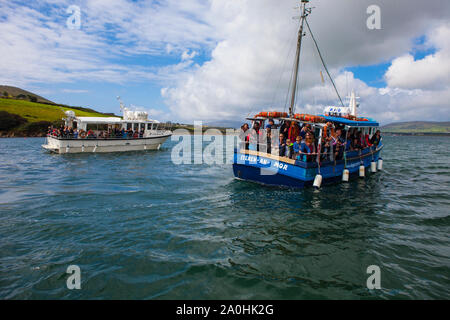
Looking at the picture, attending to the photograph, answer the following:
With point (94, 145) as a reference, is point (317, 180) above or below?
below

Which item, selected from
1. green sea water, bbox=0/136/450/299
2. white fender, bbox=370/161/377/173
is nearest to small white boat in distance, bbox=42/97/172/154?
green sea water, bbox=0/136/450/299

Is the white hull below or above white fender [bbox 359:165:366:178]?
above

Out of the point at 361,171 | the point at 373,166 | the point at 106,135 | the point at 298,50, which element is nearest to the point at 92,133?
the point at 106,135

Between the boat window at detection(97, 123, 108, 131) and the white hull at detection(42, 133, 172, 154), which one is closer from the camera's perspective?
the white hull at detection(42, 133, 172, 154)

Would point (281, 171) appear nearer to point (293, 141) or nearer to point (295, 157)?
point (295, 157)

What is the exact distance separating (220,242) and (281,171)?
23.0 ft

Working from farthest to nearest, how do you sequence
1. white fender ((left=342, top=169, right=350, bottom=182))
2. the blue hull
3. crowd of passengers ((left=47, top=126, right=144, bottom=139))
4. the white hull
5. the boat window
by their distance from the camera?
the boat window < crowd of passengers ((left=47, top=126, right=144, bottom=139)) < the white hull < white fender ((left=342, top=169, right=350, bottom=182)) < the blue hull

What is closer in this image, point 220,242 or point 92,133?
point 220,242

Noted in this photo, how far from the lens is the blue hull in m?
13.5

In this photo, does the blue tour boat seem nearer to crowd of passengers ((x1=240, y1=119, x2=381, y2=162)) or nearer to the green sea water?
crowd of passengers ((x1=240, y1=119, x2=381, y2=162))

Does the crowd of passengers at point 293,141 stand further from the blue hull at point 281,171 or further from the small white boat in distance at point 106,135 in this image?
the small white boat in distance at point 106,135

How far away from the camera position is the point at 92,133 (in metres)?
32.1
